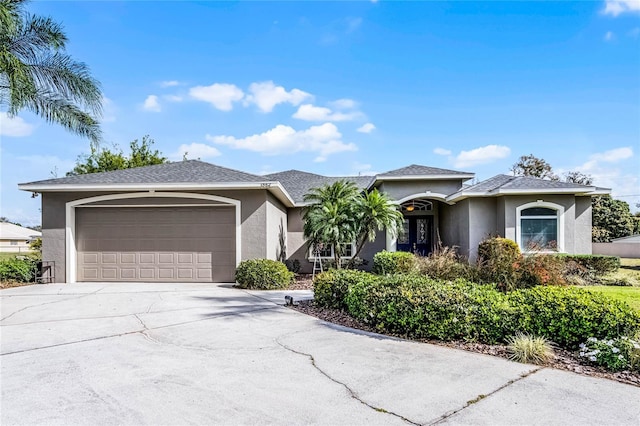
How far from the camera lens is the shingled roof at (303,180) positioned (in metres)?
17.7

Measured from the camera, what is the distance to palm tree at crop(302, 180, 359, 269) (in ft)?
39.0

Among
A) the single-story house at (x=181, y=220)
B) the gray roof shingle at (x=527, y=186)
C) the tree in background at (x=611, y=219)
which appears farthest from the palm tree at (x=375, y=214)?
the tree in background at (x=611, y=219)

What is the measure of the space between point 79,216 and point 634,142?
20144 mm

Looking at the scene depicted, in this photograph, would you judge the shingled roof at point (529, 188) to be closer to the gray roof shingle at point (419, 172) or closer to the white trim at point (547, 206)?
the white trim at point (547, 206)

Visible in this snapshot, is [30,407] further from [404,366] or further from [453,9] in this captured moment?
[453,9]

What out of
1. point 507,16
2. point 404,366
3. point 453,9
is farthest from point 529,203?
point 404,366

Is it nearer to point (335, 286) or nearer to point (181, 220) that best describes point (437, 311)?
point (335, 286)

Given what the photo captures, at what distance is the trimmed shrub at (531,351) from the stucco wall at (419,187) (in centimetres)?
1021

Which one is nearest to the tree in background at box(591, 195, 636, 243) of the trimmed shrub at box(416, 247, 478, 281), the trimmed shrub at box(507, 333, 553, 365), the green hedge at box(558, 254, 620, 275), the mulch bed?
the green hedge at box(558, 254, 620, 275)

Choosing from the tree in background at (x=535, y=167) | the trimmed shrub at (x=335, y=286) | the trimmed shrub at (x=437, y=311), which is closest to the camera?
the trimmed shrub at (x=437, y=311)

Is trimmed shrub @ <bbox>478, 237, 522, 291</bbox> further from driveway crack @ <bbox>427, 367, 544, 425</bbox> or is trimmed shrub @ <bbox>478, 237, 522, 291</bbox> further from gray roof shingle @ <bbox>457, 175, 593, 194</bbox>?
gray roof shingle @ <bbox>457, 175, 593, 194</bbox>

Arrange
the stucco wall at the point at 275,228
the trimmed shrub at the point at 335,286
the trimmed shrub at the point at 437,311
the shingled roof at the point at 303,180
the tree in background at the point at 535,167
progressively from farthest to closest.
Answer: the tree in background at the point at 535,167, the shingled roof at the point at 303,180, the stucco wall at the point at 275,228, the trimmed shrub at the point at 335,286, the trimmed shrub at the point at 437,311

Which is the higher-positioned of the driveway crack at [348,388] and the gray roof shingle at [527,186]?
the gray roof shingle at [527,186]

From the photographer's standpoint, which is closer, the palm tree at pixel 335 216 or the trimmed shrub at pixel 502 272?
the trimmed shrub at pixel 502 272
